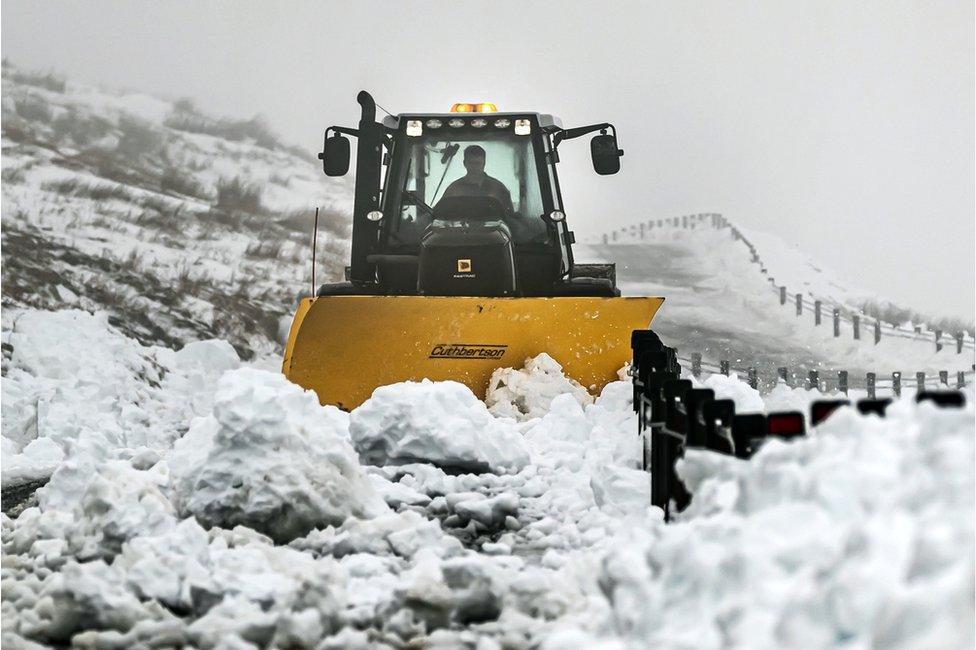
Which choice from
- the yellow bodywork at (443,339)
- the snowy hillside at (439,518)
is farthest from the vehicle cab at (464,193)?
the snowy hillside at (439,518)

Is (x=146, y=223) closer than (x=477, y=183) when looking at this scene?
No

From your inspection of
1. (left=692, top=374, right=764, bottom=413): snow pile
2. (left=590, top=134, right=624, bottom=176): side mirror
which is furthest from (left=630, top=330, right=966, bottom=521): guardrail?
(left=590, top=134, right=624, bottom=176): side mirror

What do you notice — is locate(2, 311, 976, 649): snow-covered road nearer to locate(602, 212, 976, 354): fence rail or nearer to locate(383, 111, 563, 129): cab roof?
locate(383, 111, 563, 129): cab roof

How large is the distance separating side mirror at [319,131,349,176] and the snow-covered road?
87.4 inches

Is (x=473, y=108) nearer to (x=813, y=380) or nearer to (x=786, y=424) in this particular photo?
(x=786, y=424)

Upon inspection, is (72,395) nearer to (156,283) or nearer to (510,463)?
(510,463)

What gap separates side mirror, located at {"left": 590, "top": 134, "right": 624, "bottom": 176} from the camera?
9281 mm

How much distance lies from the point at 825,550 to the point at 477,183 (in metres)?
7.58

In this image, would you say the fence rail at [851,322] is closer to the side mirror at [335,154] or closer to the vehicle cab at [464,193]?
the vehicle cab at [464,193]

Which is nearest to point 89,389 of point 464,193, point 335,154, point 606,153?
point 335,154

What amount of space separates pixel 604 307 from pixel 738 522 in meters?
6.00

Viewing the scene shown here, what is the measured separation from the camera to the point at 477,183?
34.0 ft

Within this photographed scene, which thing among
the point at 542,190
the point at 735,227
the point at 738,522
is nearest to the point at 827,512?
the point at 738,522

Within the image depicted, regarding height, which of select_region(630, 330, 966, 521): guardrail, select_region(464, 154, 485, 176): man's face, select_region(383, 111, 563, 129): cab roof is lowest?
select_region(630, 330, 966, 521): guardrail
